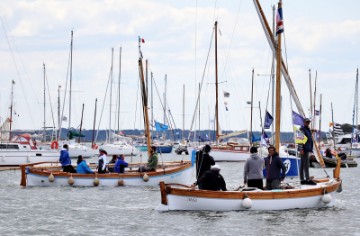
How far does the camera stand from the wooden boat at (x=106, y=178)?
39.3 metres

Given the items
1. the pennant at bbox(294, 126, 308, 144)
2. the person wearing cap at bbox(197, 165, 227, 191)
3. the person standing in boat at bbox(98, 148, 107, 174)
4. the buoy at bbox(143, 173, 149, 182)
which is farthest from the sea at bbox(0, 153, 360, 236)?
the person standing in boat at bbox(98, 148, 107, 174)

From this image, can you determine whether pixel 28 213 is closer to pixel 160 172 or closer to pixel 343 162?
pixel 160 172

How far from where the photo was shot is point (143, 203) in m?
32.9

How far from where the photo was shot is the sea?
2477cm

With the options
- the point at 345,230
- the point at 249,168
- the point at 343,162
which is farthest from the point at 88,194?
the point at 343,162

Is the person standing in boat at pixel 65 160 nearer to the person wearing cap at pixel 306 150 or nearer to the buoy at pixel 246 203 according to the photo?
the person wearing cap at pixel 306 150

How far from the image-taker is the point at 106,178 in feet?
129

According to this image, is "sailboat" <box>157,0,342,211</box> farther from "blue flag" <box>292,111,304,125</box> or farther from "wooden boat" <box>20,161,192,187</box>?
"wooden boat" <box>20,161,192,187</box>

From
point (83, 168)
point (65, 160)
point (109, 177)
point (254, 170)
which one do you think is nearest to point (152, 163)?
point (109, 177)

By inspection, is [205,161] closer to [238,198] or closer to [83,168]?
[238,198]

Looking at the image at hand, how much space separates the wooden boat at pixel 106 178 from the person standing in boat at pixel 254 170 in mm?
12263

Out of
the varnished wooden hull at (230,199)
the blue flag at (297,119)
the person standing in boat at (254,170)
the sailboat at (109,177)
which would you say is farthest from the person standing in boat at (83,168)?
the person standing in boat at (254,170)

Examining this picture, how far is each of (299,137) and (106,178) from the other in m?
13.2

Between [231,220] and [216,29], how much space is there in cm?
5017
